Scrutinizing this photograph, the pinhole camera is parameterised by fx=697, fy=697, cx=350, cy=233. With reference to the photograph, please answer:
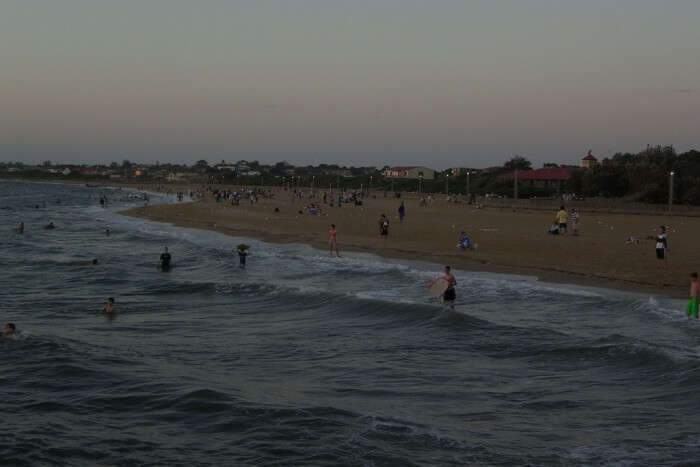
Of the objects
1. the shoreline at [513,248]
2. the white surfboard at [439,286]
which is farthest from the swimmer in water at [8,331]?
the shoreline at [513,248]

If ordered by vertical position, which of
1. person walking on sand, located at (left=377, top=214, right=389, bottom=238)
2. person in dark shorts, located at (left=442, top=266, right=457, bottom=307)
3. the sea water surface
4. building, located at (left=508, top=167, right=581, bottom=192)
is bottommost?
the sea water surface

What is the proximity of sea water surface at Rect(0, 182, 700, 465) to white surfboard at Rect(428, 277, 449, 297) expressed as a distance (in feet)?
1.79

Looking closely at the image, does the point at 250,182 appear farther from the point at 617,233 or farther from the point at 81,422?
the point at 81,422

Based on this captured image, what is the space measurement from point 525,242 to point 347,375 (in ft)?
63.7

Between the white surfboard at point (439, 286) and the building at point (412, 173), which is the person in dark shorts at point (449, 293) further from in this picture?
the building at point (412, 173)

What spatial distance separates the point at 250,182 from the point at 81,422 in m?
165

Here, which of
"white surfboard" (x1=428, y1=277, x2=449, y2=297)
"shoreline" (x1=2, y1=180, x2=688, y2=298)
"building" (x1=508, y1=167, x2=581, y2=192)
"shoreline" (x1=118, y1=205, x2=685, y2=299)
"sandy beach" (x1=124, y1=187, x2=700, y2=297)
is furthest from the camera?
"building" (x1=508, y1=167, x2=581, y2=192)

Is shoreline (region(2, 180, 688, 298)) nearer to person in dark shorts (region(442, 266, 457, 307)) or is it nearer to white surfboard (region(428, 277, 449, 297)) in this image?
white surfboard (region(428, 277, 449, 297))

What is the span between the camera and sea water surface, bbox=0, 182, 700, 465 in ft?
29.0

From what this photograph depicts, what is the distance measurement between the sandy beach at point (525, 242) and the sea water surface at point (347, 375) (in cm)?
236

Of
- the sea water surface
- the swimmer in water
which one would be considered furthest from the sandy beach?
the swimmer in water

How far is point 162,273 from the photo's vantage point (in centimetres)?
2464

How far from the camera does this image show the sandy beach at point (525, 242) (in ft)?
68.4

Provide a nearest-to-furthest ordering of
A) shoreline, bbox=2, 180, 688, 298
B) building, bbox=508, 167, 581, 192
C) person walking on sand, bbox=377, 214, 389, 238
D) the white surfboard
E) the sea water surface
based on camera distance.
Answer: the sea water surface → the white surfboard → shoreline, bbox=2, 180, 688, 298 → person walking on sand, bbox=377, 214, 389, 238 → building, bbox=508, 167, 581, 192
